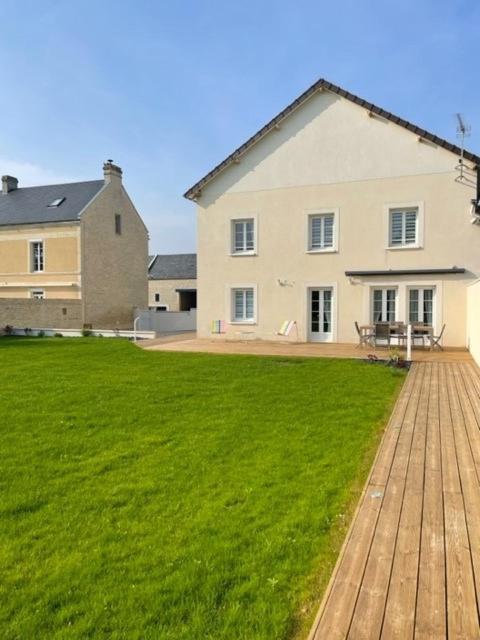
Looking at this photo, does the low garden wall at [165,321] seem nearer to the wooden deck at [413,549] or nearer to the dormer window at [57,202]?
the dormer window at [57,202]

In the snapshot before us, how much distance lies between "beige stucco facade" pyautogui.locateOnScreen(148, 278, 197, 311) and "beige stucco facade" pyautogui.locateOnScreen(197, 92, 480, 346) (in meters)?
21.2

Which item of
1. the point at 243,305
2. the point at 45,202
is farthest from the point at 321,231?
the point at 45,202

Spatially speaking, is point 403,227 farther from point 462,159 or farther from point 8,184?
point 8,184

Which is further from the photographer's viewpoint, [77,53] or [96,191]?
[96,191]

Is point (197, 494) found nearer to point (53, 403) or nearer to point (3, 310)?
point (53, 403)

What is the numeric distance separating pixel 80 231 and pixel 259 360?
1768cm

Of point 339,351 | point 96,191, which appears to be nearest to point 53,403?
point 339,351

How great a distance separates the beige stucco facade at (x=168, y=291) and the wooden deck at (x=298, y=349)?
73.1ft

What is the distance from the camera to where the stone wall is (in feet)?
81.0

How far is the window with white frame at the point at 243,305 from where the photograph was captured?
18.8 meters

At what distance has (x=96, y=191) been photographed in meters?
28.0

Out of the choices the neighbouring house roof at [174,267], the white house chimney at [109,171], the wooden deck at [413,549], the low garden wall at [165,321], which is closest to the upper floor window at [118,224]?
the white house chimney at [109,171]

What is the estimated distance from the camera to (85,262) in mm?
26406

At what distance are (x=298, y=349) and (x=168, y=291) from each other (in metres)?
27.3
